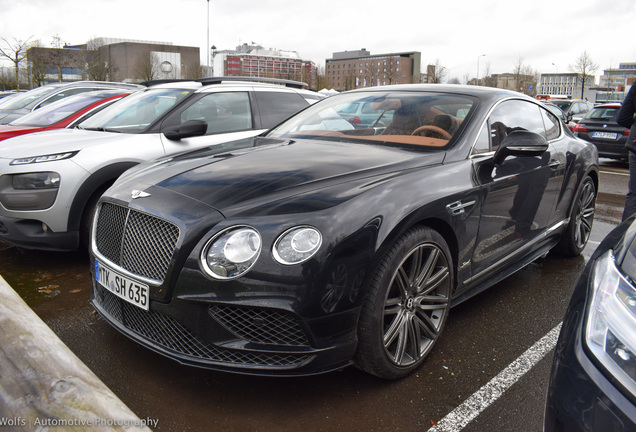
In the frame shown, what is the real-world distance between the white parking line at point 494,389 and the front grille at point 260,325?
2.52ft

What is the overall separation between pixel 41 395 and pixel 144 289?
2.83 ft

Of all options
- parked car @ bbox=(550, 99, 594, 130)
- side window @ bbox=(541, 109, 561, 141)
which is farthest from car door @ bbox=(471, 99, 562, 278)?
parked car @ bbox=(550, 99, 594, 130)

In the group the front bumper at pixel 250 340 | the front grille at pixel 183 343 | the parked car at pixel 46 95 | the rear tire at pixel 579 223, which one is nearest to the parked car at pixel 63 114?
the parked car at pixel 46 95

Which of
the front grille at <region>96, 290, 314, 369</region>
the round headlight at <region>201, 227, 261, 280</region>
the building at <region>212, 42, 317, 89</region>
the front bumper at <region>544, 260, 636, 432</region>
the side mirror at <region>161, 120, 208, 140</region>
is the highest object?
the building at <region>212, 42, 317, 89</region>

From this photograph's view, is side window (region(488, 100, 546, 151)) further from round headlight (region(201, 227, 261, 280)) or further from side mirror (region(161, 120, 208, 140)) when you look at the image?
side mirror (region(161, 120, 208, 140))

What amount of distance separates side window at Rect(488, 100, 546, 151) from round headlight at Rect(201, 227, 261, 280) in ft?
6.37

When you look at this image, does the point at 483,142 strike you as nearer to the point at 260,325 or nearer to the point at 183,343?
the point at 260,325

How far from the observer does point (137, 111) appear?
5.25 metres

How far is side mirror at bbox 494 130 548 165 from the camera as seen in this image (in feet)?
10.1

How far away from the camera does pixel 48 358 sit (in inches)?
66.9

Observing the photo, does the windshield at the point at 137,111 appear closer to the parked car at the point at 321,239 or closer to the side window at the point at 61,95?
the parked car at the point at 321,239

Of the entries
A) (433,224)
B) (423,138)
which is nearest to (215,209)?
(433,224)

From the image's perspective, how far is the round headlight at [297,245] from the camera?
2111 millimetres

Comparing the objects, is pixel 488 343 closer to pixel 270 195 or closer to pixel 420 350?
pixel 420 350
